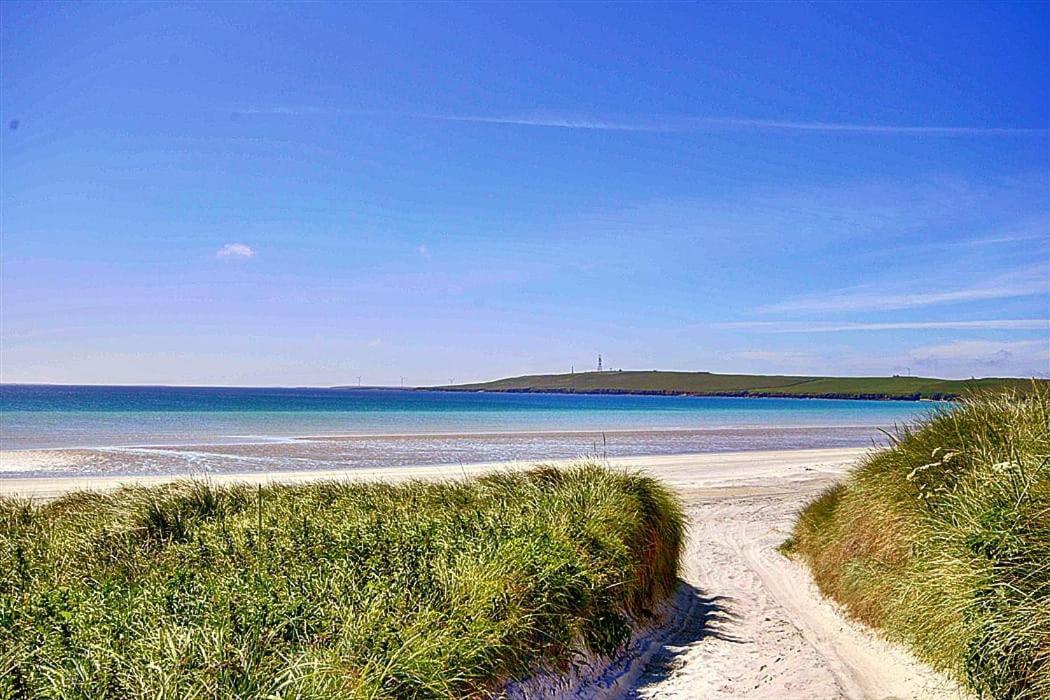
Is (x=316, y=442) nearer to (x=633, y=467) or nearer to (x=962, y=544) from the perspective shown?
(x=633, y=467)

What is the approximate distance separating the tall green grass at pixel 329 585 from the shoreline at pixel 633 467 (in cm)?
879

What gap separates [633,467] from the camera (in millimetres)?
25641

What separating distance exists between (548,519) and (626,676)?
5.43 ft

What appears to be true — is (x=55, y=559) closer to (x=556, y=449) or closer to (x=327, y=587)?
(x=327, y=587)

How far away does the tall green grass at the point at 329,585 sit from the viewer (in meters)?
4.28

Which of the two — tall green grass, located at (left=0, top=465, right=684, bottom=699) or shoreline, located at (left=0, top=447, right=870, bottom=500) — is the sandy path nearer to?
tall green grass, located at (left=0, top=465, right=684, bottom=699)

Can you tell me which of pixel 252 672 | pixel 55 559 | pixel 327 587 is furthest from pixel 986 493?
pixel 55 559

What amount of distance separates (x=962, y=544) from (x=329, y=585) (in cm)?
485

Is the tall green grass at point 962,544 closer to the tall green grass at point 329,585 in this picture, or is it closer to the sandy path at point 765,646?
the sandy path at point 765,646

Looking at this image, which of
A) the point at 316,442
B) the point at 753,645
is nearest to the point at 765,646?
the point at 753,645

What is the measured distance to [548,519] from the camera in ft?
25.8

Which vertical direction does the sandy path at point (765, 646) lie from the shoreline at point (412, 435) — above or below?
above

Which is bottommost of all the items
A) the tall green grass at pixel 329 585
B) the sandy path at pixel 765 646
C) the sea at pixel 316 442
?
the sea at pixel 316 442

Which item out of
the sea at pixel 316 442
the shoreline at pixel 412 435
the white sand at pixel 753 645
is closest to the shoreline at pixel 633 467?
the sea at pixel 316 442
